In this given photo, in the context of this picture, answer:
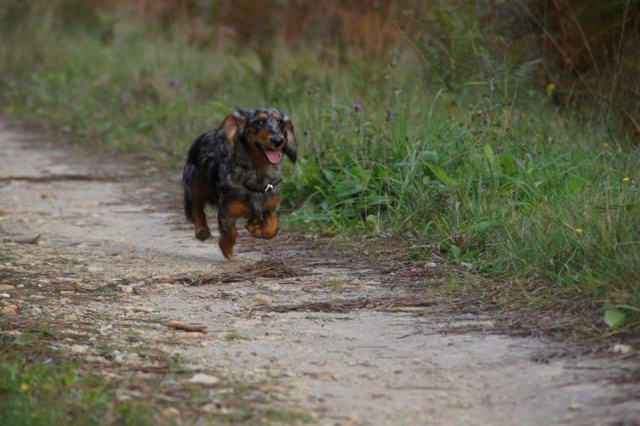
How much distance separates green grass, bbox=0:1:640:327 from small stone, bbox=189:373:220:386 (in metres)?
1.72

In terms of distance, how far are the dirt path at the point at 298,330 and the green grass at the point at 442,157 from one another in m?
0.52

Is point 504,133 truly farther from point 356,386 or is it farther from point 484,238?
point 356,386

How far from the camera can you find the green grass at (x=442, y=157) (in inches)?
202

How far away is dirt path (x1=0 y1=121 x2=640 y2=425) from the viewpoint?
143 inches

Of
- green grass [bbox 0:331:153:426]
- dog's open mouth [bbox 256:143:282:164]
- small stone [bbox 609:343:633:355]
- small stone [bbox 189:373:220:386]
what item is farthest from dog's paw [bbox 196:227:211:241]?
small stone [bbox 609:343:633:355]

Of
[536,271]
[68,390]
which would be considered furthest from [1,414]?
[536,271]

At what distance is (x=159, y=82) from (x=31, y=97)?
8.07ft

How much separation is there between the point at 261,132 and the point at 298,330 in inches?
78.1

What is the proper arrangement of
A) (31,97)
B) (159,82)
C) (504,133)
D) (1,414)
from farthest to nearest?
(31,97), (159,82), (504,133), (1,414)

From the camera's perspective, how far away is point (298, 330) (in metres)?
4.68

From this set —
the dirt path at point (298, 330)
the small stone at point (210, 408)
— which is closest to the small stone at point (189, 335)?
the dirt path at point (298, 330)

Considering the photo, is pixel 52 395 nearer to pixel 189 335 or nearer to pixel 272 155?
pixel 189 335

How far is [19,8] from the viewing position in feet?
50.0

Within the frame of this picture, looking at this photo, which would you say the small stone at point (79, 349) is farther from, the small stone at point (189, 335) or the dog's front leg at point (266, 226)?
the dog's front leg at point (266, 226)
